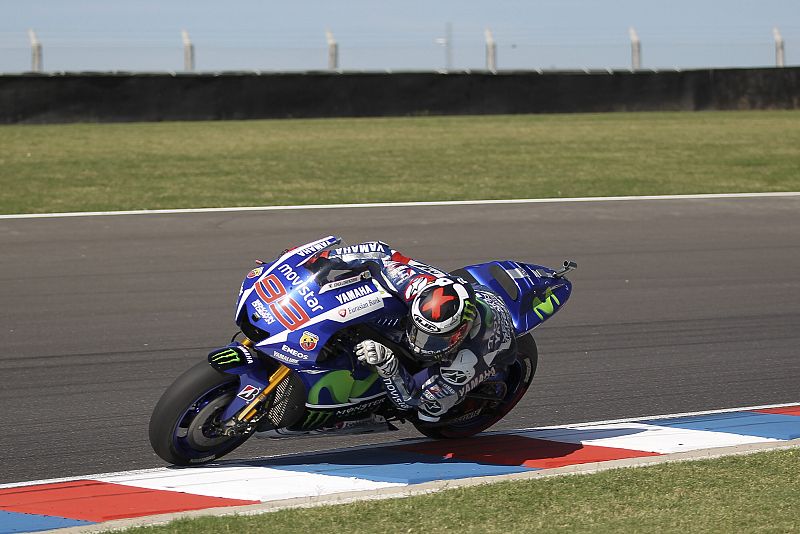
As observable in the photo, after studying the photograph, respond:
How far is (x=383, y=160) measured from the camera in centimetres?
1941

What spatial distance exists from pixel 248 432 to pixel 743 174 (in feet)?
46.8

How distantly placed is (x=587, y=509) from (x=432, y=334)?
1.08m

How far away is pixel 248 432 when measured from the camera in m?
5.44

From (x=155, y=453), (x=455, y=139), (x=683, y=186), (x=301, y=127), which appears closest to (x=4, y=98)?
(x=301, y=127)

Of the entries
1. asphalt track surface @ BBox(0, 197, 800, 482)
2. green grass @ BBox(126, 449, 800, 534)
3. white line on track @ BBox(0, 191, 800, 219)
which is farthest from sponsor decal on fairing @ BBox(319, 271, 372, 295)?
white line on track @ BBox(0, 191, 800, 219)

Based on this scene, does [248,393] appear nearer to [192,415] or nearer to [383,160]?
[192,415]

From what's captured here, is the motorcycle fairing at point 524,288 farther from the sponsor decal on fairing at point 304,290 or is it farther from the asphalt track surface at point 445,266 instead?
the sponsor decal on fairing at point 304,290

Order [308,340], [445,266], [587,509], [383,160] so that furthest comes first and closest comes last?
[383,160] < [445,266] < [308,340] < [587,509]

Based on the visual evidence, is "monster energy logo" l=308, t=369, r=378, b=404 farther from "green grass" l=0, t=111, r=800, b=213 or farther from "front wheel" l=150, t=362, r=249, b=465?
"green grass" l=0, t=111, r=800, b=213

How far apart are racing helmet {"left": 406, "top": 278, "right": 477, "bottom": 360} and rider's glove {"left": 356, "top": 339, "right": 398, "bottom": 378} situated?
6.9 inches

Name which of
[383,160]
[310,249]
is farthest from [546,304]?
[383,160]

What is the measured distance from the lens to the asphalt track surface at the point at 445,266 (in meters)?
6.74

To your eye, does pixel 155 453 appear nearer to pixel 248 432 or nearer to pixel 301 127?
pixel 248 432

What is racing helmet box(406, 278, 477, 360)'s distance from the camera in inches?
209
